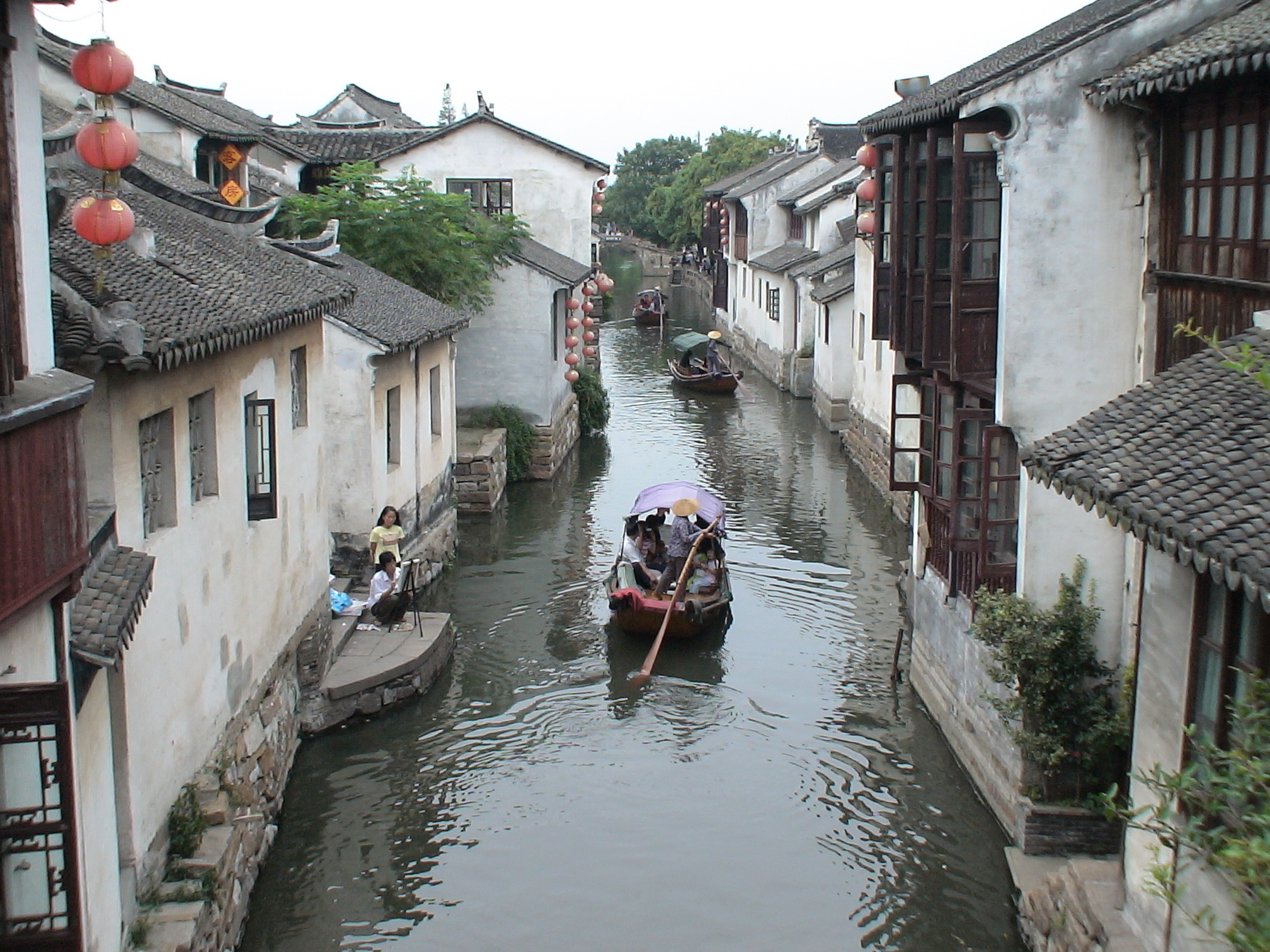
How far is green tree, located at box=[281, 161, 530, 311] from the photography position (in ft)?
82.4

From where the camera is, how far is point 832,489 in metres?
27.5

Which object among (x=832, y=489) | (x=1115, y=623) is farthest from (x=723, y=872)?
(x=832, y=489)

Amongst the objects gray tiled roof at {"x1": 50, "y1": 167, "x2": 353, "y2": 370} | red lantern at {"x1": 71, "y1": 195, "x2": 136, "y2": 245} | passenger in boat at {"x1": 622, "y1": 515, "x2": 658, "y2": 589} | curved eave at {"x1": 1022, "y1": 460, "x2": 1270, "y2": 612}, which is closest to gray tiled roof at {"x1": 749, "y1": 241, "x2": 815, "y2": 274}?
passenger in boat at {"x1": 622, "y1": 515, "x2": 658, "y2": 589}

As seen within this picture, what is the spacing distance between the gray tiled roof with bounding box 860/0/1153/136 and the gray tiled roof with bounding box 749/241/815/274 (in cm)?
2433

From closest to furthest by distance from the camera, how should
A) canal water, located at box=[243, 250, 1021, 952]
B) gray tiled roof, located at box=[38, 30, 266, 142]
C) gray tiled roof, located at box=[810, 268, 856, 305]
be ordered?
canal water, located at box=[243, 250, 1021, 952] < gray tiled roof, located at box=[38, 30, 266, 142] < gray tiled roof, located at box=[810, 268, 856, 305]

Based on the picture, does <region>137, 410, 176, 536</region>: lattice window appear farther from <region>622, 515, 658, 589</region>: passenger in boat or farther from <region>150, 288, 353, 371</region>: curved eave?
<region>622, 515, 658, 589</region>: passenger in boat

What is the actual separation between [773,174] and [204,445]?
132ft

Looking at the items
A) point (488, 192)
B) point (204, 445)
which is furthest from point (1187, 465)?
point (488, 192)

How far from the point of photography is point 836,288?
111ft

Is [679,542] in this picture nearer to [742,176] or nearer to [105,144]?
[105,144]

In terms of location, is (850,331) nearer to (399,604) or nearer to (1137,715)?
(399,604)

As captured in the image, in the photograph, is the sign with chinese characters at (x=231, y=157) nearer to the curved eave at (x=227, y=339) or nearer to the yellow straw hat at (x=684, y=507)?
the yellow straw hat at (x=684, y=507)

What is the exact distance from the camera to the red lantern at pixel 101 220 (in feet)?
28.1

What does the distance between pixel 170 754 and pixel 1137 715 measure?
6584 mm
